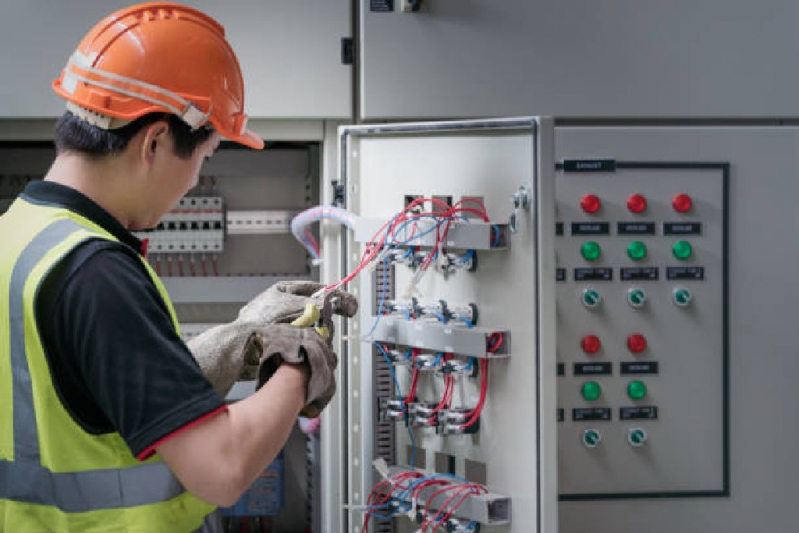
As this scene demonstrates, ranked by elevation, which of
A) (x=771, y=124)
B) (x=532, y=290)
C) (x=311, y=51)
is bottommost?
(x=532, y=290)

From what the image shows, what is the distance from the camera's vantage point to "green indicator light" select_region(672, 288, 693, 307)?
2.30 metres

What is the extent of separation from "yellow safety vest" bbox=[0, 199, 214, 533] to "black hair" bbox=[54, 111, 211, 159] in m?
0.10

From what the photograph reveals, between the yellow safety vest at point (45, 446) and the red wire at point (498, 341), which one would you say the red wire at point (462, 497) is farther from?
the yellow safety vest at point (45, 446)

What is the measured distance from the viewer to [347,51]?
2301mm

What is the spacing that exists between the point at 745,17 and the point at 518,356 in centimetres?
114

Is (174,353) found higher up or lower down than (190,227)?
lower down

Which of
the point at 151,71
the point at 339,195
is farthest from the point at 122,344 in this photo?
the point at 339,195

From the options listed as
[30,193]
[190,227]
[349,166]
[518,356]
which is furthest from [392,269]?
[30,193]

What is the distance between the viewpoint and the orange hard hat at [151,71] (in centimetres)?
133

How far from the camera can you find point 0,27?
2240 millimetres

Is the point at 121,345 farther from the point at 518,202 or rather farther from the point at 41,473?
the point at 518,202

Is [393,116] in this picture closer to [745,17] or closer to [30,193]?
[745,17]

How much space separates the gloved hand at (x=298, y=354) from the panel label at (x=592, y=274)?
926mm

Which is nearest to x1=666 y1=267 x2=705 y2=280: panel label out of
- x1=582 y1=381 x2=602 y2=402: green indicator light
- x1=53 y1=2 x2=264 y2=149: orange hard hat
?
x1=582 y1=381 x2=602 y2=402: green indicator light
